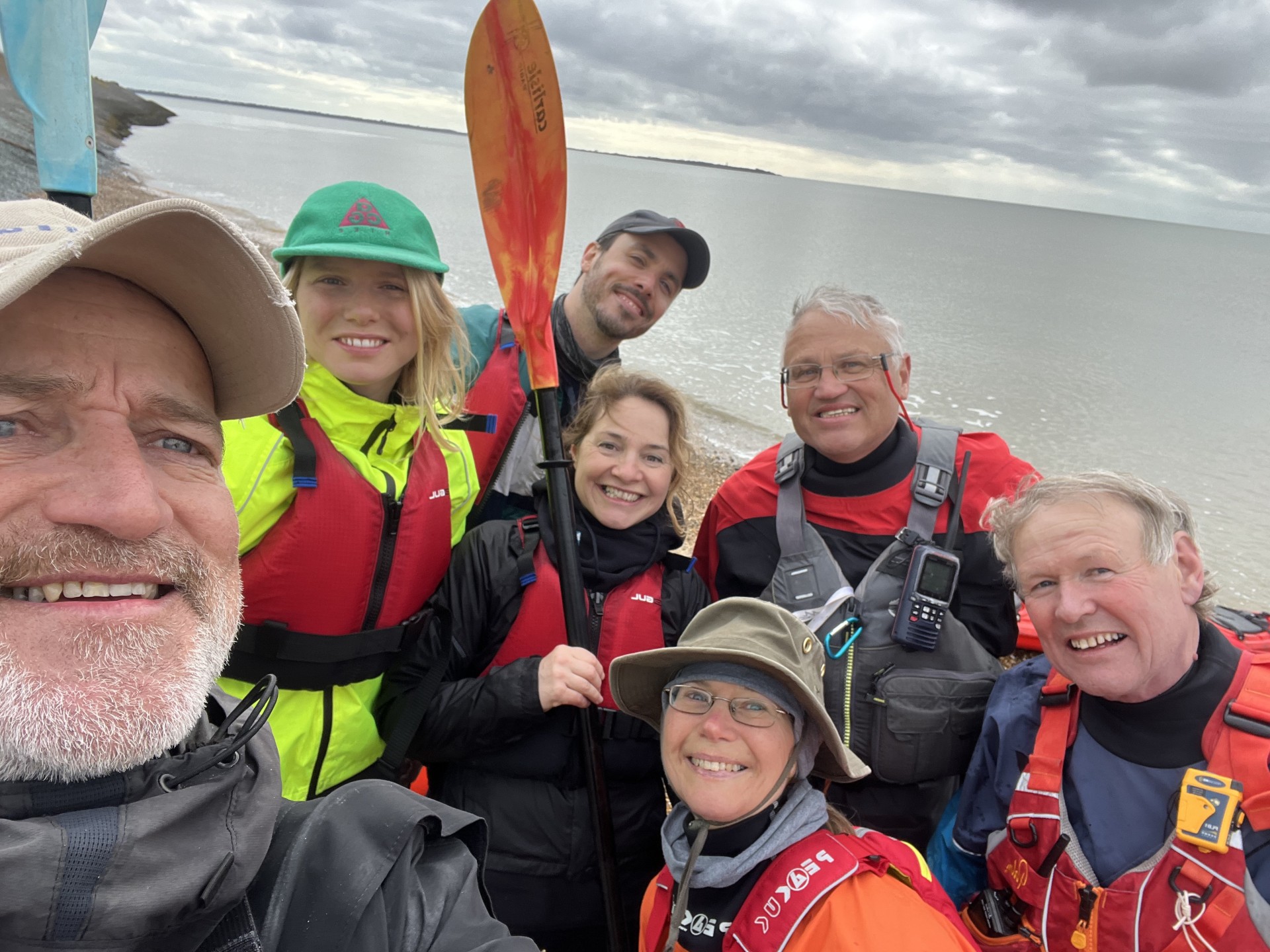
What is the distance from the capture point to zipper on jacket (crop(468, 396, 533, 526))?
332cm

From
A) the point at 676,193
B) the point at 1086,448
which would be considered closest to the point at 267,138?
the point at 676,193

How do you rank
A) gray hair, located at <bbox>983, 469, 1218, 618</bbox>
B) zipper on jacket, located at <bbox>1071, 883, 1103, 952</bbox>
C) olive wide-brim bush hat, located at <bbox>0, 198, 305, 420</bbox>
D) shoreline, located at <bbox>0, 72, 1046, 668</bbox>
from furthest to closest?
shoreline, located at <bbox>0, 72, 1046, 668</bbox> → gray hair, located at <bbox>983, 469, 1218, 618</bbox> → zipper on jacket, located at <bbox>1071, 883, 1103, 952</bbox> → olive wide-brim bush hat, located at <bbox>0, 198, 305, 420</bbox>

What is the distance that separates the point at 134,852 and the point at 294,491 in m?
1.48

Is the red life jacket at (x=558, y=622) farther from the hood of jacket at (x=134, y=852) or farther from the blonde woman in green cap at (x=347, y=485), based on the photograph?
the hood of jacket at (x=134, y=852)

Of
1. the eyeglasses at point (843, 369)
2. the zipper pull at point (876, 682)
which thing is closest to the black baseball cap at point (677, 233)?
the eyeglasses at point (843, 369)

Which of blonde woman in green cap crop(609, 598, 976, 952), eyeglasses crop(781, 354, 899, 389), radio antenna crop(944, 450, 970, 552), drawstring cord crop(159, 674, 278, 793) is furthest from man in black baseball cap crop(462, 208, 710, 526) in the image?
drawstring cord crop(159, 674, 278, 793)

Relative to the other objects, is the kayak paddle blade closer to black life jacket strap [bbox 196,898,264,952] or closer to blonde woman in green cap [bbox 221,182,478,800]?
blonde woman in green cap [bbox 221,182,478,800]

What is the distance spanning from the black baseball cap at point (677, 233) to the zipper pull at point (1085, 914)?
316 centimetres

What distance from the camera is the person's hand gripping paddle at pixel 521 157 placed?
3570 millimetres

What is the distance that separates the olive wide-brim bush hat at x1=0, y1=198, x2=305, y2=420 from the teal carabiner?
188cm

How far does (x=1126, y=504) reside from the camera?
221 cm

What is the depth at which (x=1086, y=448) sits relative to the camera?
1322 cm

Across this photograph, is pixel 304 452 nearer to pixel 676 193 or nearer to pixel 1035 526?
pixel 1035 526

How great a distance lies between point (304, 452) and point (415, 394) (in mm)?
524
